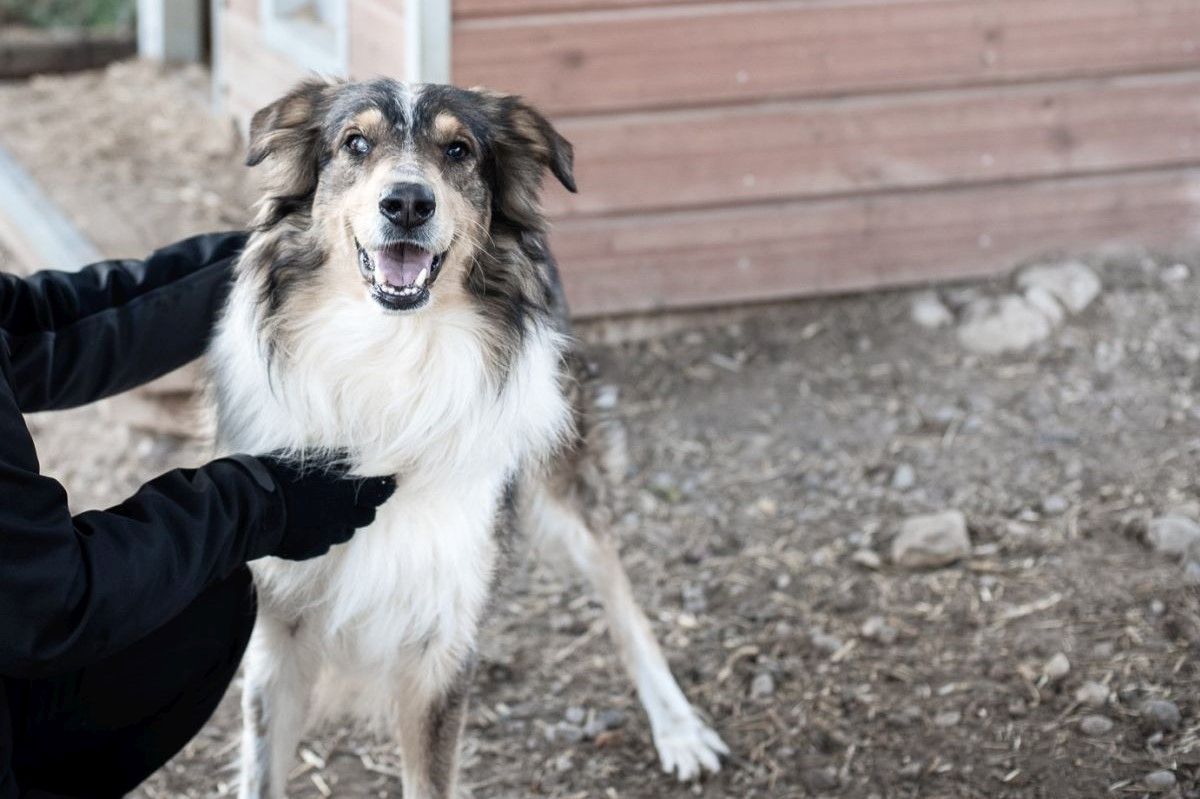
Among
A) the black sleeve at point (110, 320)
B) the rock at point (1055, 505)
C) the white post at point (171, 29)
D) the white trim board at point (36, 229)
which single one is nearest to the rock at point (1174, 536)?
the rock at point (1055, 505)

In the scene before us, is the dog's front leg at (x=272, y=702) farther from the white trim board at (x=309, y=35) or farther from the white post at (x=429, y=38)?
the white trim board at (x=309, y=35)

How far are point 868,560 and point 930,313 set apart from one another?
1.48 m

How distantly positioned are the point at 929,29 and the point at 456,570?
299 cm

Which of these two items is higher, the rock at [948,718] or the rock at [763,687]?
the rock at [948,718]

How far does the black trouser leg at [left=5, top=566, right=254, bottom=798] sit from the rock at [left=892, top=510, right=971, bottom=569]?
1.83 m

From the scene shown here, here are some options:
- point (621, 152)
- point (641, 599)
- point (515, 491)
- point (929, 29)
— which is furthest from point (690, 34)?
point (515, 491)

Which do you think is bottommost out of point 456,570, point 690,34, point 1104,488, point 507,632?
point 507,632

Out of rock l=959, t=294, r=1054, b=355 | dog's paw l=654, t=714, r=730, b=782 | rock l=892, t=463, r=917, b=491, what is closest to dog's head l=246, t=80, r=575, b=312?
dog's paw l=654, t=714, r=730, b=782

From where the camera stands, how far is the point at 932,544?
3.86 m

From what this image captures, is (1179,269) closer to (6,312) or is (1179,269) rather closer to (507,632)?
(507,632)

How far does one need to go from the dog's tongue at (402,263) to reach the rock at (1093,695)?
70.4 inches

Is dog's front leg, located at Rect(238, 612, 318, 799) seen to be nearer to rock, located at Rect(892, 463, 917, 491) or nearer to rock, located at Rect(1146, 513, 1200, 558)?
rock, located at Rect(892, 463, 917, 491)

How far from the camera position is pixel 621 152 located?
15.6 feet

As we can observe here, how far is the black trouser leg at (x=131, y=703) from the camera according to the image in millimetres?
2602
